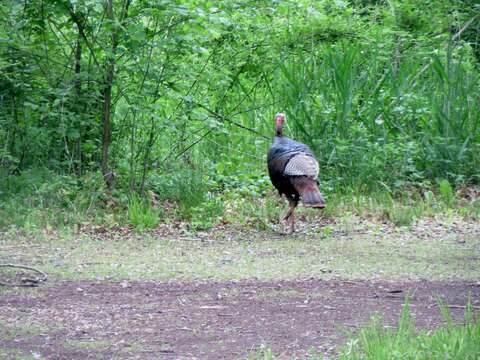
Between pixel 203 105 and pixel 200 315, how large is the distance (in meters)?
6.15

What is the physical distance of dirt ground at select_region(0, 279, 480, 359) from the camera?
5.20 metres

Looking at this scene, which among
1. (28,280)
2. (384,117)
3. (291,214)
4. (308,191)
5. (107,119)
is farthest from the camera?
(384,117)

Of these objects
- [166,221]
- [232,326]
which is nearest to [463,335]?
[232,326]

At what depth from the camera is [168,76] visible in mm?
10344

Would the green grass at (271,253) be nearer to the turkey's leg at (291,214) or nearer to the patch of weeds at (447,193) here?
the turkey's leg at (291,214)

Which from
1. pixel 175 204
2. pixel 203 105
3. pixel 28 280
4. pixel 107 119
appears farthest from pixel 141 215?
pixel 28 280

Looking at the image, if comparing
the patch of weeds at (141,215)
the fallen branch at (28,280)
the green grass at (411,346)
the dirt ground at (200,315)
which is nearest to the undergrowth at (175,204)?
the patch of weeds at (141,215)

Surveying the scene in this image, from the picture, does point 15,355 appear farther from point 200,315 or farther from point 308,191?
point 308,191

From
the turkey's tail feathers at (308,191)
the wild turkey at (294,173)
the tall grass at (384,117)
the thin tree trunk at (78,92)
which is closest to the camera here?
the turkey's tail feathers at (308,191)

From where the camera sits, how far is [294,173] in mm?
9570

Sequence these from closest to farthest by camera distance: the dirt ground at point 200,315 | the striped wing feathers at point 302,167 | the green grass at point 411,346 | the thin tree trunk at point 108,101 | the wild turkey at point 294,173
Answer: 1. the green grass at point 411,346
2. the dirt ground at point 200,315
3. the wild turkey at point 294,173
4. the striped wing feathers at point 302,167
5. the thin tree trunk at point 108,101

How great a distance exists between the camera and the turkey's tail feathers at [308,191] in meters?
9.27

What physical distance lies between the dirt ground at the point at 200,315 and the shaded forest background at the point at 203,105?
315cm

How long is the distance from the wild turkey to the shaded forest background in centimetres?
86
